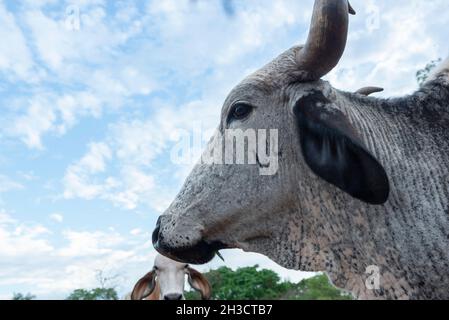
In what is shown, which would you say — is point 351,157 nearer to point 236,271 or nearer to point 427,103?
point 427,103

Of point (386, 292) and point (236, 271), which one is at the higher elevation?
point (236, 271)

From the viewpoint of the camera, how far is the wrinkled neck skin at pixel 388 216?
10.9ft

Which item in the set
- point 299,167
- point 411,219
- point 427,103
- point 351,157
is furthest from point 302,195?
point 427,103

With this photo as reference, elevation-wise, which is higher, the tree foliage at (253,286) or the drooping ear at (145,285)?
the tree foliage at (253,286)

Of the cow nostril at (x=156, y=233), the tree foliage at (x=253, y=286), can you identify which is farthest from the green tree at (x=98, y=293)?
the cow nostril at (x=156, y=233)

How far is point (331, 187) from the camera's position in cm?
365

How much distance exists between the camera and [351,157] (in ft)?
11.3

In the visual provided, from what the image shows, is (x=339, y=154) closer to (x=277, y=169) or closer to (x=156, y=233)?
(x=277, y=169)

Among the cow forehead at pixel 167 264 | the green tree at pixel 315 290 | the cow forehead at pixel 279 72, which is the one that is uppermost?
the green tree at pixel 315 290

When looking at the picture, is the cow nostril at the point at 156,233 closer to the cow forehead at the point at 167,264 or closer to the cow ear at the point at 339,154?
the cow ear at the point at 339,154

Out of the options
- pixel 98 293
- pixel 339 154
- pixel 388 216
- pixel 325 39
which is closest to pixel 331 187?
pixel 339 154

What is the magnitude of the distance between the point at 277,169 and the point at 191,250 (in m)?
0.80

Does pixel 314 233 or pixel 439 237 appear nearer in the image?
pixel 439 237
